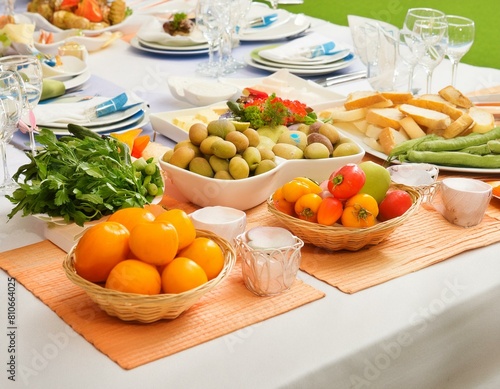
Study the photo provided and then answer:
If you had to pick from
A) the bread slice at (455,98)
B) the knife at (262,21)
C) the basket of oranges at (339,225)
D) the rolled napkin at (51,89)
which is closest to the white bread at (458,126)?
the bread slice at (455,98)

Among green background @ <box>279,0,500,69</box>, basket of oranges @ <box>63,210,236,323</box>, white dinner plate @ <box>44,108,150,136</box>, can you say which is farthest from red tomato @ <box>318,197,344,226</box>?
green background @ <box>279,0,500,69</box>

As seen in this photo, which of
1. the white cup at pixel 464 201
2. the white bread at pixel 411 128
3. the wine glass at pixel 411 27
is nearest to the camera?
the white cup at pixel 464 201

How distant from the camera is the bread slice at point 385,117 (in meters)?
1.65

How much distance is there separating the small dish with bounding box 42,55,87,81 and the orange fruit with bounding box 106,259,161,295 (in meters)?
1.22

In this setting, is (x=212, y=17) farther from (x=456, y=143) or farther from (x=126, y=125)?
(x=456, y=143)

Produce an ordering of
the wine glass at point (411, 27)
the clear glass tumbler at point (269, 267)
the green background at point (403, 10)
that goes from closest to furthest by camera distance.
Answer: the clear glass tumbler at point (269, 267) → the wine glass at point (411, 27) → the green background at point (403, 10)

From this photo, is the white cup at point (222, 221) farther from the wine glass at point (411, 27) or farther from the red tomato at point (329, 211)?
the wine glass at point (411, 27)

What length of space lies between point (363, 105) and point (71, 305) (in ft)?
2.93

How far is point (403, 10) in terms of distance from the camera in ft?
16.9

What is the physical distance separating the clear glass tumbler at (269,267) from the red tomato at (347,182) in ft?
0.46

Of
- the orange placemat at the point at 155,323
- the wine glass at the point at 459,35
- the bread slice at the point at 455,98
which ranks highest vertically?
the wine glass at the point at 459,35

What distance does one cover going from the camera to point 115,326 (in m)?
1.04

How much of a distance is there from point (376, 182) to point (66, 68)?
122 centimetres

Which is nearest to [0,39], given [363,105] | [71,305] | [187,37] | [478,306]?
[187,37]
